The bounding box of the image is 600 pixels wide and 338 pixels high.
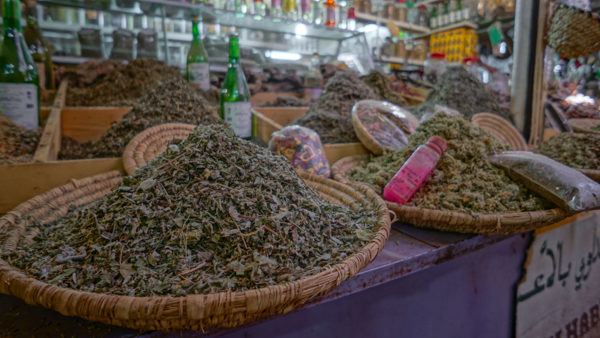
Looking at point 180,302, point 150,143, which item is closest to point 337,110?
point 150,143

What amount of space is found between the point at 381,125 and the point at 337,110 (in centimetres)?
31

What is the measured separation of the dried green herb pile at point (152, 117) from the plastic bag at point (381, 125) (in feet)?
1.73

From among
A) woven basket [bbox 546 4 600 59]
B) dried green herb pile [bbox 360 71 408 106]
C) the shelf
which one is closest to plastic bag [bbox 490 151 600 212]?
woven basket [bbox 546 4 600 59]

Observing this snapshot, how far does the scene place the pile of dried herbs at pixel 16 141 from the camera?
104cm

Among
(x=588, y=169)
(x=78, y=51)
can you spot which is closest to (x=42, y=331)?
(x=588, y=169)

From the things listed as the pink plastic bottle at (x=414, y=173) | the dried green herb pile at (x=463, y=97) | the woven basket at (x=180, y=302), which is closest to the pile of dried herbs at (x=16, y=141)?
the woven basket at (x=180, y=302)

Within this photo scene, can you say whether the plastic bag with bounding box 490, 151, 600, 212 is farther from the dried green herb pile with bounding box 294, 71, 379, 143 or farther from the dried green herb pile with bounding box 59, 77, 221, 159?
the dried green herb pile with bounding box 59, 77, 221, 159

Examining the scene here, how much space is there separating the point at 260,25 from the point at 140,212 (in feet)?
9.85

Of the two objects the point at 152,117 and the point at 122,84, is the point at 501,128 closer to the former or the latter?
the point at 152,117

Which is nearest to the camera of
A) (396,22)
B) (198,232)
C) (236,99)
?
(198,232)

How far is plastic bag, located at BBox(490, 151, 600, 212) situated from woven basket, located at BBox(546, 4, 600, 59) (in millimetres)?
1024

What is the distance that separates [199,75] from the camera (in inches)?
71.2

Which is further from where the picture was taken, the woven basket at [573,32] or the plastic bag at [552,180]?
the woven basket at [573,32]

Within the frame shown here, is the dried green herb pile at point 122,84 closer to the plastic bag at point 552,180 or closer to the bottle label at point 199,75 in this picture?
the bottle label at point 199,75
